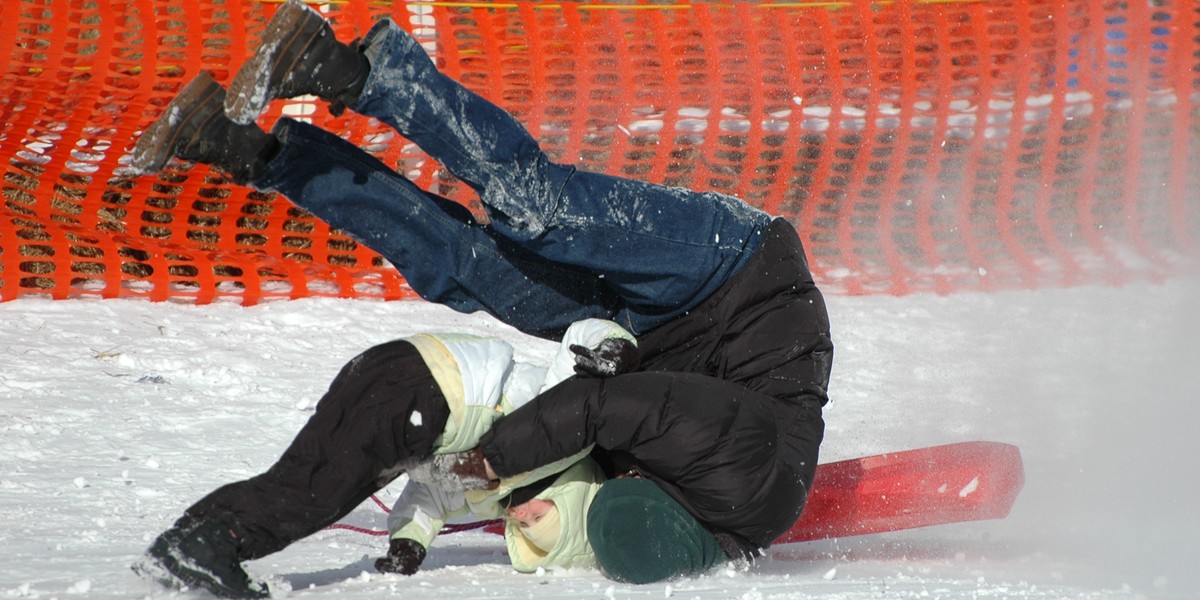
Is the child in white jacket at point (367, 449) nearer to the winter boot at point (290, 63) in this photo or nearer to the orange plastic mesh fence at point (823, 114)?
the winter boot at point (290, 63)

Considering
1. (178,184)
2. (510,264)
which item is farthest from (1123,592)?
(178,184)

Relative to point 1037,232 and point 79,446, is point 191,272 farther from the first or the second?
point 1037,232

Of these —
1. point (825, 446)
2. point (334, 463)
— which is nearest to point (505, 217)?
point (334, 463)

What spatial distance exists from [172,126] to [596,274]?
3.40 ft

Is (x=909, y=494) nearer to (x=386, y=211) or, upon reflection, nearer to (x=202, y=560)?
(x=386, y=211)

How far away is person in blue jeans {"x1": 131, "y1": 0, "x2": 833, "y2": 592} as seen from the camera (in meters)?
2.47

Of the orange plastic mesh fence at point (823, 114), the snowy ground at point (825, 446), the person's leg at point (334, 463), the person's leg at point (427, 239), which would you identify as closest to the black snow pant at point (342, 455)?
the person's leg at point (334, 463)

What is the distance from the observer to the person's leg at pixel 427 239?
2.64 meters

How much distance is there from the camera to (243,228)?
5.24m

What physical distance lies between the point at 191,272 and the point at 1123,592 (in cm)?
396

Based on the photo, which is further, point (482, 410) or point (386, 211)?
point (386, 211)

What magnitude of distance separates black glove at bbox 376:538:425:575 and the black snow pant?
22cm

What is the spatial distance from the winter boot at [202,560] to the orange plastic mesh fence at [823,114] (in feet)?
9.92

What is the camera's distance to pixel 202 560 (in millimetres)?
2176
